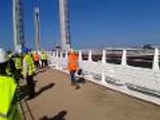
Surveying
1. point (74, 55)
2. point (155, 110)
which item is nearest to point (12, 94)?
point (155, 110)

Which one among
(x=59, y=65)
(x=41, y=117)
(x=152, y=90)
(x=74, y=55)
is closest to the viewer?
(x=41, y=117)

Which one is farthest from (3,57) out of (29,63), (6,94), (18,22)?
(18,22)

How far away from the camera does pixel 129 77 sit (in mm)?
15180

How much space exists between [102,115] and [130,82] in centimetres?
367

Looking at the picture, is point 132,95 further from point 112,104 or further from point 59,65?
point 59,65

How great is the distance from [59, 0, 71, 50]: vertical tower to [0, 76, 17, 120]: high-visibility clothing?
2822 centimetres

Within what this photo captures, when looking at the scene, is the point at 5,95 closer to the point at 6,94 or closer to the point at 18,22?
the point at 6,94

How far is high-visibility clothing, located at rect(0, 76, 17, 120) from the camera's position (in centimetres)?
393

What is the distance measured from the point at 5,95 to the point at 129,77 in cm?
Answer: 1148

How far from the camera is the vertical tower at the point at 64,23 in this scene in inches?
1278

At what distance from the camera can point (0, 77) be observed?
4.11 metres

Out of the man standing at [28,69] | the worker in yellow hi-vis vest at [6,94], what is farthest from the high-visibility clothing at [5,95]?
the man standing at [28,69]

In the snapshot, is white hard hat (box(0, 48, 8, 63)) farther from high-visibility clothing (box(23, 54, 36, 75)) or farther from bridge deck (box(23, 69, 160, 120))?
high-visibility clothing (box(23, 54, 36, 75))

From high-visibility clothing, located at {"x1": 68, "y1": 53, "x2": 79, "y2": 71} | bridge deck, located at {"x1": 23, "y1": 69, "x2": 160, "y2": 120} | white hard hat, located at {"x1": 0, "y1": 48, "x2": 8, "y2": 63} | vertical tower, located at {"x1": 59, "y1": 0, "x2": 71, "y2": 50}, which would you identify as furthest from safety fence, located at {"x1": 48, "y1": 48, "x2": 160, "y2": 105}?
vertical tower, located at {"x1": 59, "y1": 0, "x2": 71, "y2": 50}
